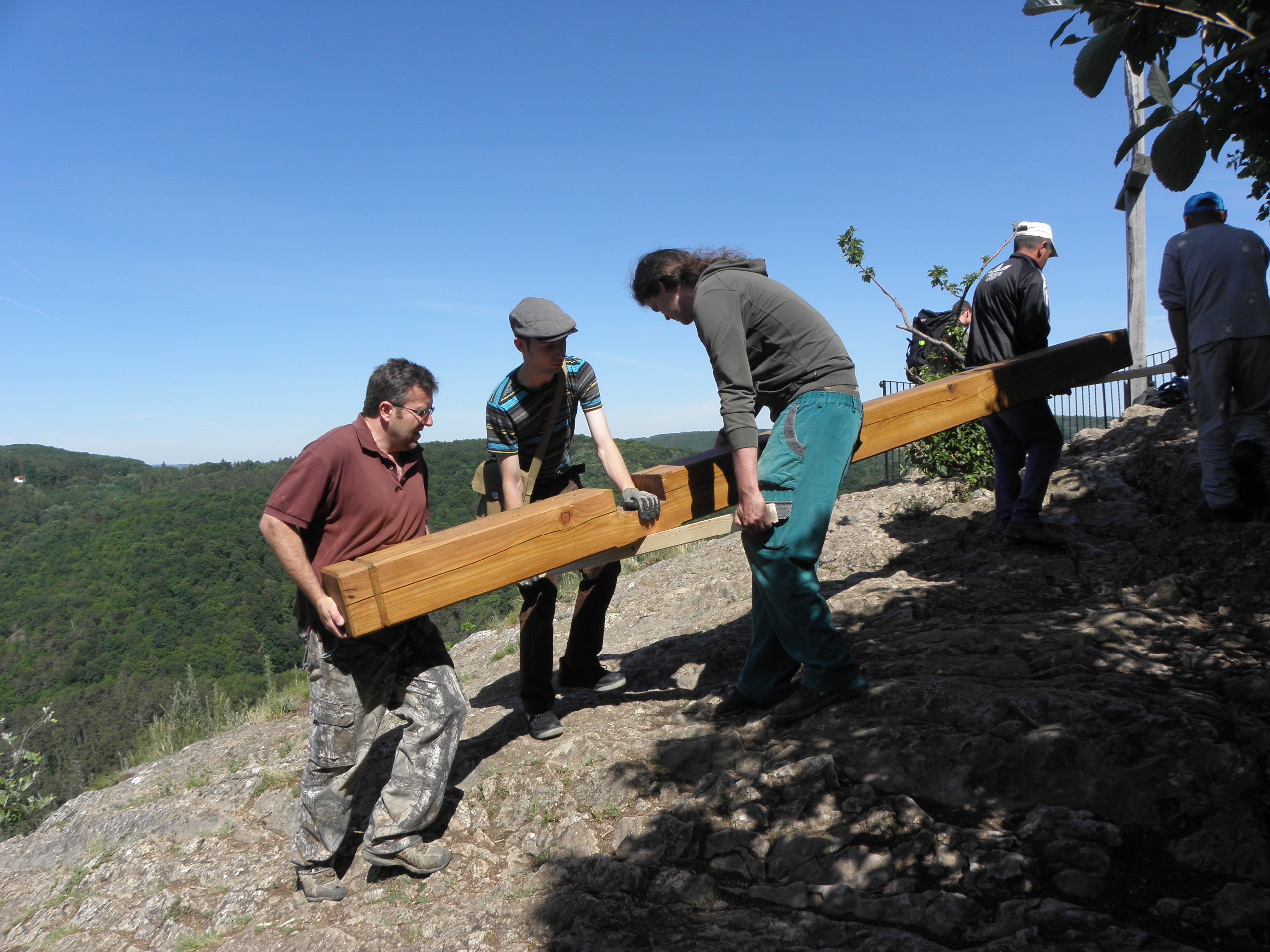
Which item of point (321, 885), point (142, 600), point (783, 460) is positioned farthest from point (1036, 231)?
point (142, 600)

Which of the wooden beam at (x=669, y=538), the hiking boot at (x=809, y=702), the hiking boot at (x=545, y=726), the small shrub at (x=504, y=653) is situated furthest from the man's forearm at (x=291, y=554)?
the small shrub at (x=504, y=653)

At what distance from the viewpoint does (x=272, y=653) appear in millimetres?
55062


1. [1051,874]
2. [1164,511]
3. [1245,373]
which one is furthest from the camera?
[1164,511]

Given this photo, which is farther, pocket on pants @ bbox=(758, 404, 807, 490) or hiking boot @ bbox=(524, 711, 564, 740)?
hiking boot @ bbox=(524, 711, 564, 740)

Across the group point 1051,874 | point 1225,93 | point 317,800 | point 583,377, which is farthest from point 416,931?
point 1225,93

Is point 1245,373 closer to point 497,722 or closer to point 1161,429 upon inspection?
point 1161,429

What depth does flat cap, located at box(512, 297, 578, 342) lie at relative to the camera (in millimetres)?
3691

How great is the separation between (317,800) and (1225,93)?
3580mm

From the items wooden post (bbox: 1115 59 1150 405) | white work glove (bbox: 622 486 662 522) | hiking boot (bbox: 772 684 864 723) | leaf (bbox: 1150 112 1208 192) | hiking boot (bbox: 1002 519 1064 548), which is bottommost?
hiking boot (bbox: 772 684 864 723)

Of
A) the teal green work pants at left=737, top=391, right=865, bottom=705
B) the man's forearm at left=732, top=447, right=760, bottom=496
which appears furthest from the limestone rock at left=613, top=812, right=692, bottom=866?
the man's forearm at left=732, top=447, right=760, bottom=496

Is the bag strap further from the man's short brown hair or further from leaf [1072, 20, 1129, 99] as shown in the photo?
leaf [1072, 20, 1129, 99]

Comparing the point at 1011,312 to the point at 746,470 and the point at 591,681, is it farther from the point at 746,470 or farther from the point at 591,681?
the point at 591,681

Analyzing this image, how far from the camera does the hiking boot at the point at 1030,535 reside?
16.6 feet

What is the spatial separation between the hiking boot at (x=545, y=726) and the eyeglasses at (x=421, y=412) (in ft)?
5.43
